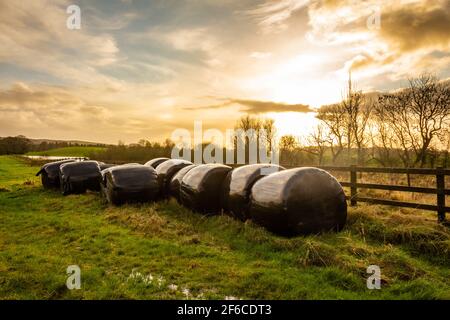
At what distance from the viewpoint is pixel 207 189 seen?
9109 mm

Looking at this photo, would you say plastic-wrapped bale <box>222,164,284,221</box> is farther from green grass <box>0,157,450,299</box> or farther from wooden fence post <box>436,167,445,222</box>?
wooden fence post <box>436,167,445,222</box>

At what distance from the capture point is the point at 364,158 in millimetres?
30500

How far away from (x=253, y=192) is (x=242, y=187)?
55cm

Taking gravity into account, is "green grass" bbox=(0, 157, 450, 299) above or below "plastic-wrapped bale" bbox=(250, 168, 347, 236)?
below

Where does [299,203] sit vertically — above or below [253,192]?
Result: below

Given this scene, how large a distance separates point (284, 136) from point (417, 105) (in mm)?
17378

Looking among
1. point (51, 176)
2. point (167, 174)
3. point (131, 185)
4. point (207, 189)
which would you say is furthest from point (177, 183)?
point (51, 176)

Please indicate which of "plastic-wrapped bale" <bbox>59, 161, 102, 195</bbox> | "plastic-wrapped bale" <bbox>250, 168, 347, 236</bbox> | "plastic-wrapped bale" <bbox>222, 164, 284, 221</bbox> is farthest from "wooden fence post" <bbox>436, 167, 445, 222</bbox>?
"plastic-wrapped bale" <bbox>59, 161, 102, 195</bbox>

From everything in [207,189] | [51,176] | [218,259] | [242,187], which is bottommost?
[218,259]

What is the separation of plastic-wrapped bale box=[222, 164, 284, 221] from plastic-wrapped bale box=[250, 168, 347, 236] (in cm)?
45

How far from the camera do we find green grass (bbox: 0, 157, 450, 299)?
4.61 metres

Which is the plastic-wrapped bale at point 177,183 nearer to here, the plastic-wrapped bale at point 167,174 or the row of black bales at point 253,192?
the row of black bales at point 253,192

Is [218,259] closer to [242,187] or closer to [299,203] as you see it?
[299,203]

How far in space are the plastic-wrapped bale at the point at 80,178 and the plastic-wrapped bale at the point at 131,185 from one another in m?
3.44
